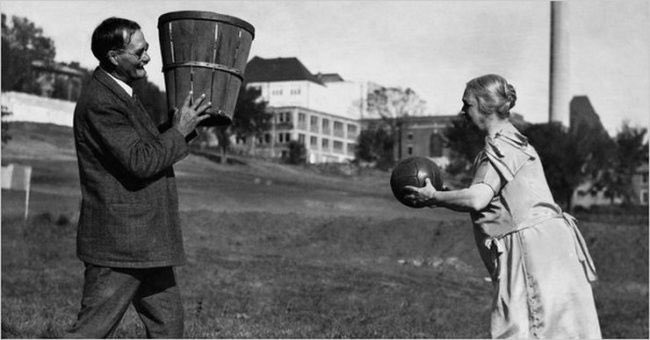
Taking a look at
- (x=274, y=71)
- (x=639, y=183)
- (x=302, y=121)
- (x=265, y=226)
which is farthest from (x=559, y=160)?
(x=302, y=121)

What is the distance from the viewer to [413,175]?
4.76m

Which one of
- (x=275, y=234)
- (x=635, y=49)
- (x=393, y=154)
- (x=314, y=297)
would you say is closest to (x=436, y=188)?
(x=314, y=297)

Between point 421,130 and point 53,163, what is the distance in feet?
135

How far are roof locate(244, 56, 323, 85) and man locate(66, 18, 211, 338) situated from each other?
69295 mm

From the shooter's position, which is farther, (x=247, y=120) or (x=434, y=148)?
(x=434, y=148)

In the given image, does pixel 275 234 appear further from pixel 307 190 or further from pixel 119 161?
pixel 119 161

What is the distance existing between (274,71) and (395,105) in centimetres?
1247

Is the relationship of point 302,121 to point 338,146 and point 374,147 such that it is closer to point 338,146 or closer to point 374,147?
point 338,146

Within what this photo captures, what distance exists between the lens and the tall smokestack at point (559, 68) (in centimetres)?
7488

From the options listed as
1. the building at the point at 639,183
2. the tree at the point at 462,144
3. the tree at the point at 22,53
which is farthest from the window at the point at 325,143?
the tree at the point at 462,144

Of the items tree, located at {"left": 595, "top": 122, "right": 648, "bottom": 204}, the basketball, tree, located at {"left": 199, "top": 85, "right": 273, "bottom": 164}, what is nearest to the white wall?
Answer: tree, located at {"left": 199, "top": 85, "right": 273, "bottom": 164}

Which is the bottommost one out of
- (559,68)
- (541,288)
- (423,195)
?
(541,288)

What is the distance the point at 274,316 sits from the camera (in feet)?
36.2

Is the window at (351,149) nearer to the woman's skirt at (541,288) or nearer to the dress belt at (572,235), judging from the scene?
the dress belt at (572,235)
